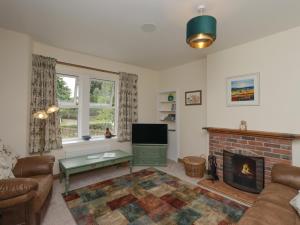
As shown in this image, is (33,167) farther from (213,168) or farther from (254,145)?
(254,145)

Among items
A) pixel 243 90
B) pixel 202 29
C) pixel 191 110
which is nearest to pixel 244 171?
pixel 243 90

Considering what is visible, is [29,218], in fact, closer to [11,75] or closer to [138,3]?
[11,75]

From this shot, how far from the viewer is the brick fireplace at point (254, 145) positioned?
2.33 meters

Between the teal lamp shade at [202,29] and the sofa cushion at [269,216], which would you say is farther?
the teal lamp shade at [202,29]

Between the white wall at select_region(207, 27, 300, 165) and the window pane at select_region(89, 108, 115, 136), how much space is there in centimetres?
255

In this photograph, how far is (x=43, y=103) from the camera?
287 cm

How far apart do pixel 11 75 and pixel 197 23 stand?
284 cm

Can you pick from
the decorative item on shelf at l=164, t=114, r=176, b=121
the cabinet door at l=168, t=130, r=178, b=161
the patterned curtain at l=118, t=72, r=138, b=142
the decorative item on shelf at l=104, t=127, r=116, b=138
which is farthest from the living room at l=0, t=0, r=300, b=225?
the decorative item on shelf at l=164, t=114, r=176, b=121

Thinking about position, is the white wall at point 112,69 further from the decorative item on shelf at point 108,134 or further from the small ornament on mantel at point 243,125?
the small ornament on mantel at point 243,125

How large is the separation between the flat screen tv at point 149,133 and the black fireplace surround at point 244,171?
4.82 feet

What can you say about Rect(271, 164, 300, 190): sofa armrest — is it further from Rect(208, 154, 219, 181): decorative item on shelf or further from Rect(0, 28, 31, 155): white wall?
Rect(0, 28, 31, 155): white wall

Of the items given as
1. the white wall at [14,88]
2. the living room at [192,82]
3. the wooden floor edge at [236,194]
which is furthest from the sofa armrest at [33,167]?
the wooden floor edge at [236,194]

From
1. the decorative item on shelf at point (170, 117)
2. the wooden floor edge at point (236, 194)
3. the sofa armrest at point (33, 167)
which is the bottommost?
the wooden floor edge at point (236, 194)

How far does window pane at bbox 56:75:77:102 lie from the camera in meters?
3.29
